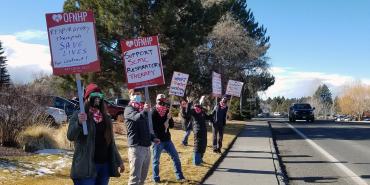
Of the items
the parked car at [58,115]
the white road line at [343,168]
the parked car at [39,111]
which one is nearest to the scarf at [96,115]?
the white road line at [343,168]

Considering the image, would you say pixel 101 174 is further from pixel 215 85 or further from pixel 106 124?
pixel 215 85

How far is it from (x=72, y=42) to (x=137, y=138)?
195 cm

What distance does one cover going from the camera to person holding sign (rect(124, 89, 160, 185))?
8000 millimetres

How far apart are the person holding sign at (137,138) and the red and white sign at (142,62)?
113 centimetres

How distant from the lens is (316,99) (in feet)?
606

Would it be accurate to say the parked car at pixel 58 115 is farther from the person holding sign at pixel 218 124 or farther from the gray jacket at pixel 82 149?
the gray jacket at pixel 82 149

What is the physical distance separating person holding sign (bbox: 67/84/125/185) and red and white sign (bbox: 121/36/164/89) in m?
3.22

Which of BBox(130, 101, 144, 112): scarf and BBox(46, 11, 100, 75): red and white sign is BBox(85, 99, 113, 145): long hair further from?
BBox(130, 101, 144, 112): scarf

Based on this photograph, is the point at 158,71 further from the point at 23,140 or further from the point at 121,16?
the point at 121,16

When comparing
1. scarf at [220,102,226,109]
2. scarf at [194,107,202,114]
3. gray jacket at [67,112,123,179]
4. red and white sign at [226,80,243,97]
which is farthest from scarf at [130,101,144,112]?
red and white sign at [226,80,243,97]

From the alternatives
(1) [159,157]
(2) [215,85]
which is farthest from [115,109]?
(1) [159,157]

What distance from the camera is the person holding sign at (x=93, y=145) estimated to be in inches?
230

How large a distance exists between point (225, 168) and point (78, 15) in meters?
6.51

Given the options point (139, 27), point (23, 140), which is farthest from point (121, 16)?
point (23, 140)
